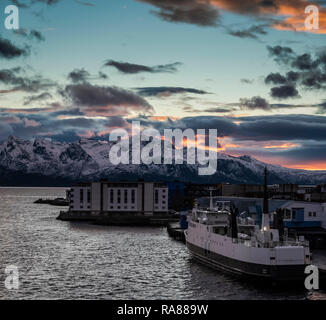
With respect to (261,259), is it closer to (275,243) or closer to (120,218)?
(275,243)

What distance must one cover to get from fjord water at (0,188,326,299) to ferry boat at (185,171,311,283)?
120 centimetres

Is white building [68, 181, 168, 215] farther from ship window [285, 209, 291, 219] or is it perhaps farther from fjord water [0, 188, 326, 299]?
ship window [285, 209, 291, 219]

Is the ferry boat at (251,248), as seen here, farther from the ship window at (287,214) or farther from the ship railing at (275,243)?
the ship window at (287,214)

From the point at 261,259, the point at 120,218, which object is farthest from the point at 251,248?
the point at 120,218

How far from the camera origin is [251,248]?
41.7m

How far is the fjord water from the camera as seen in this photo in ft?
129

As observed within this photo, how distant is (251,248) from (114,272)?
14329 millimetres

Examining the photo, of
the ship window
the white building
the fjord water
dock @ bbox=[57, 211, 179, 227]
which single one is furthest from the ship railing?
the white building

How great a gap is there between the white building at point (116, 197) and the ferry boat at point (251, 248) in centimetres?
7355

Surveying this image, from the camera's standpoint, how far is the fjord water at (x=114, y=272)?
39281 millimetres

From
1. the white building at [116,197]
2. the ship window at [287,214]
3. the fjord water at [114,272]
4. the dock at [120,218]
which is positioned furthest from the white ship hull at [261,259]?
the white building at [116,197]
